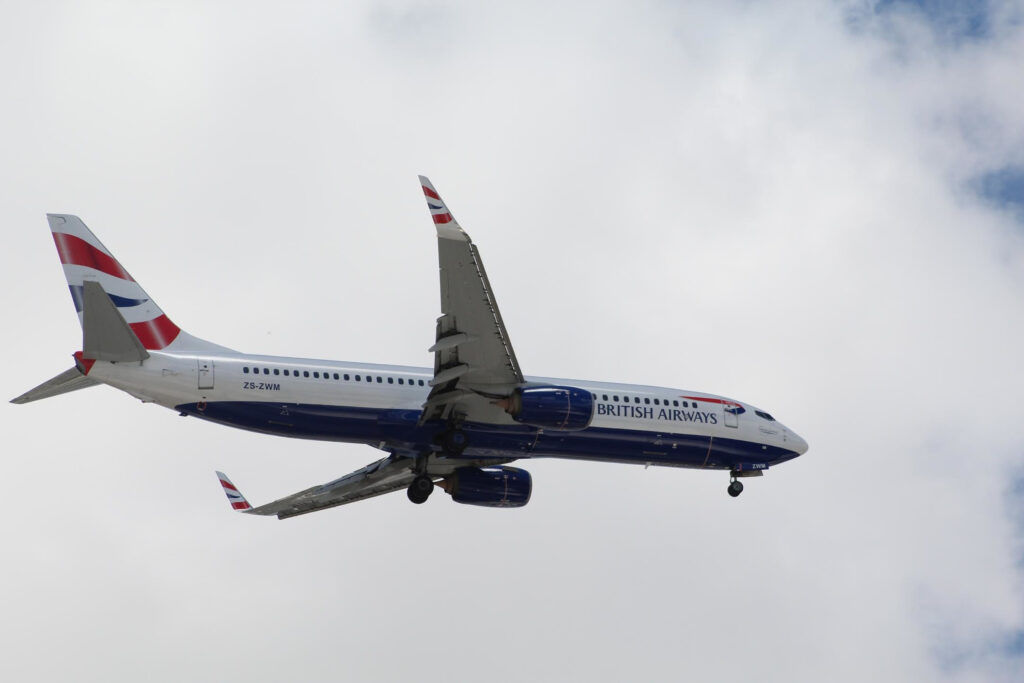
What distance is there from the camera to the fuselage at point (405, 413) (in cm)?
4216

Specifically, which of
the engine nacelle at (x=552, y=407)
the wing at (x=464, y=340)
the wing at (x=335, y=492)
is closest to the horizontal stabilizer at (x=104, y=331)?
the wing at (x=464, y=340)

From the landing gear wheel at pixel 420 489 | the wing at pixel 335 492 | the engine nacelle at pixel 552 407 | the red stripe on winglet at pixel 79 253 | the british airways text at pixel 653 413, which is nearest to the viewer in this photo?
the red stripe on winglet at pixel 79 253

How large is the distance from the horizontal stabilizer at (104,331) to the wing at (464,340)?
7834mm

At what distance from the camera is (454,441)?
4522cm

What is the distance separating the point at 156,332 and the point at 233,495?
11.0 m

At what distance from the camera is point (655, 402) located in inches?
1902

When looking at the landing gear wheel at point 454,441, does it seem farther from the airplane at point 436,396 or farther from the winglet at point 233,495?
the winglet at point 233,495

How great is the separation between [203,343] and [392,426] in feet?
19.0

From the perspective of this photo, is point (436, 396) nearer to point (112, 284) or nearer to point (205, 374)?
point (205, 374)

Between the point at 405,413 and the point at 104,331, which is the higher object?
the point at 104,331

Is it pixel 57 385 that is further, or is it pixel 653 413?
pixel 653 413

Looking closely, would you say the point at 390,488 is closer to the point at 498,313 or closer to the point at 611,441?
the point at 611,441

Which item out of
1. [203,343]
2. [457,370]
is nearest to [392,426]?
[457,370]

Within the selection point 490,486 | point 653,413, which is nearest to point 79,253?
point 490,486
